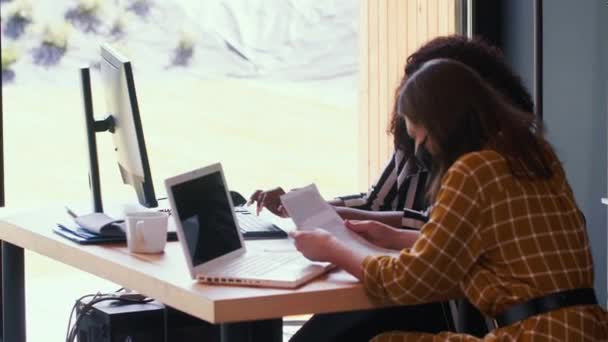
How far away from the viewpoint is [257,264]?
84.4 inches

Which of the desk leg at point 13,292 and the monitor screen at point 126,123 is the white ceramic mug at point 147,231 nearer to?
the monitor screen at point 126,123

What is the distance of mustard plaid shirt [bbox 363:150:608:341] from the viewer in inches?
77.3

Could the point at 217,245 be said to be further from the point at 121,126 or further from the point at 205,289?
the point at 121,126

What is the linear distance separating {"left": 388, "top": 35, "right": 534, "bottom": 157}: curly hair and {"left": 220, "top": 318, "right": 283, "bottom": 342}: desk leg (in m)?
0.80

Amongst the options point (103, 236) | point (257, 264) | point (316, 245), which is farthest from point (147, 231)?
point (316, 245)

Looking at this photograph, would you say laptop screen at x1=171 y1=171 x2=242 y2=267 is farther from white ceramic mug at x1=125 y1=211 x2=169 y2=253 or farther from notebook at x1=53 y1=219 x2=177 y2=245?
notebook at x1=53 y1=219 x2=177 y2=245

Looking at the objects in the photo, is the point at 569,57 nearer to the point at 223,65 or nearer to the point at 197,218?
the point at 223,65

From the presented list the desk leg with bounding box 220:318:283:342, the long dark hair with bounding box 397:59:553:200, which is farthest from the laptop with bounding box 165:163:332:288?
the long dark hair with bounding box 397:59:553:200

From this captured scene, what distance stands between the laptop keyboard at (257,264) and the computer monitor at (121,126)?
1.52 feet

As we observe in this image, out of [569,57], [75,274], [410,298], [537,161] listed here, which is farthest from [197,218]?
[75,274]

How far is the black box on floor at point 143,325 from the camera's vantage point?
9.19 ft

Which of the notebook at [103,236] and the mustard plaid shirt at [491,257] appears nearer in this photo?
the mustard plaid shirt at [491,257]

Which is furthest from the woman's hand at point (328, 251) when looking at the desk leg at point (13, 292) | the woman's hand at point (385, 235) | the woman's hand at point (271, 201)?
the desk leg at point (13, 292)

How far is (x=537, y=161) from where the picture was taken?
2053 millimetres
